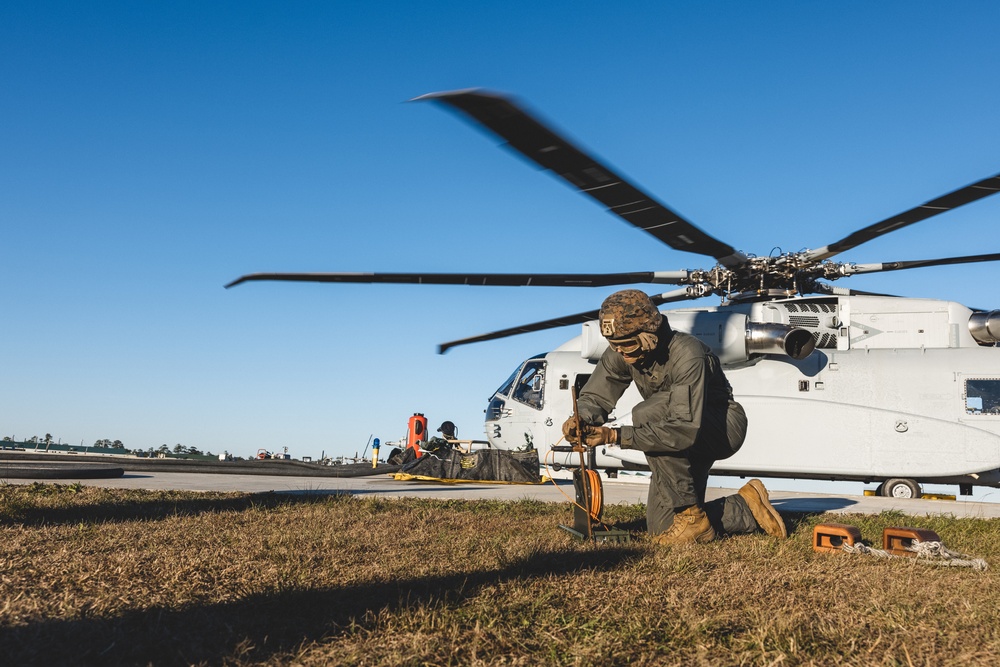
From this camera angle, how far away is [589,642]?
2.30 m

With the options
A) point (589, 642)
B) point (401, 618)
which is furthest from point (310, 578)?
point (589, 642)

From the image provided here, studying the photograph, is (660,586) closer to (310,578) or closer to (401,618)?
(401,618)

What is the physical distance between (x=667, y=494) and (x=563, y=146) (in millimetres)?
2402

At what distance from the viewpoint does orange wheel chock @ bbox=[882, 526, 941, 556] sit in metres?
4.31

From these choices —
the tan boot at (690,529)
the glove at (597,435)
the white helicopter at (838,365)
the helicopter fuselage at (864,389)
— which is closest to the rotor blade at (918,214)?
the white helicopter at (838,365)

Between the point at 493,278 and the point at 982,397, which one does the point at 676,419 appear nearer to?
the point at 493,278

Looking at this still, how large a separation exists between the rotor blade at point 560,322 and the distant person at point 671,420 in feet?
17.1

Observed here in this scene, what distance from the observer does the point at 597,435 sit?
4.46m

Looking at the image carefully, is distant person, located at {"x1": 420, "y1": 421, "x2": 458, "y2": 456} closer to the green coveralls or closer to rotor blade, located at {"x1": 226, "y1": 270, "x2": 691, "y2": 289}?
rotor blade, located at {"x1": 226, "y1": 270, "x2": 691, "y2": 289}

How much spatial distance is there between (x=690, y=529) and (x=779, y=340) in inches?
252

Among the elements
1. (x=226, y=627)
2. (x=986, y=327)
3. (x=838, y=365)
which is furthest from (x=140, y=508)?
(x=986, y=327)

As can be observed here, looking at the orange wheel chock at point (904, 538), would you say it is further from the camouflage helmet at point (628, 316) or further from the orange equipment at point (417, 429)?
the orange equipment at point (417, 429)

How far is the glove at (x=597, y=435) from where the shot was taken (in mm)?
4465

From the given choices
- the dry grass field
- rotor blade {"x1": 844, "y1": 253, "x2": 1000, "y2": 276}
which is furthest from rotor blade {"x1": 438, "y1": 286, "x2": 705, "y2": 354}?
the dry grass field
